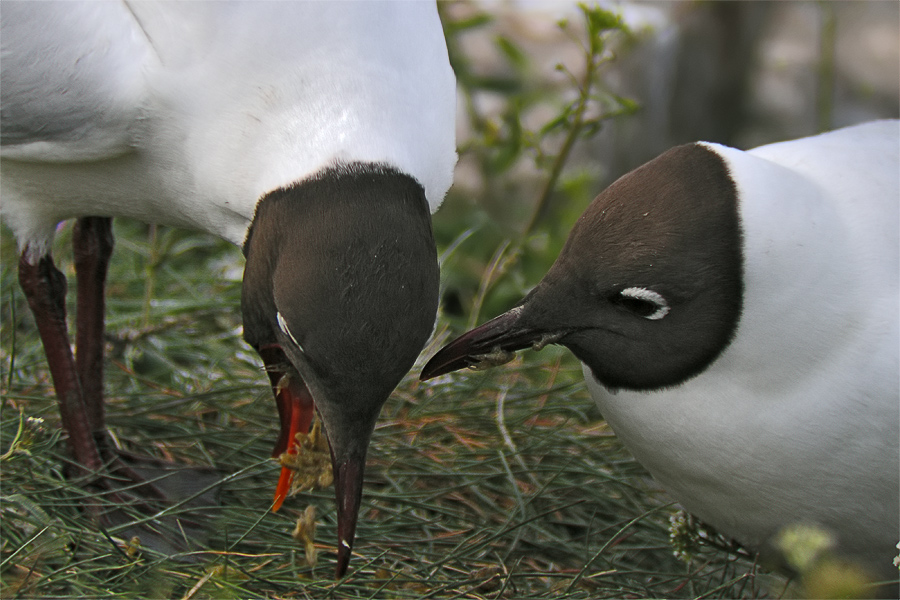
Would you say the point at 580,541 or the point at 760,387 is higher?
the point at 760,387

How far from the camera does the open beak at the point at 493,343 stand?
2.19 meters

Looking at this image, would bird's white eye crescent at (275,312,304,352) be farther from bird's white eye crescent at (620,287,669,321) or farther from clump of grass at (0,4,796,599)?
bird's white eye crescent at (620,287,669,321)

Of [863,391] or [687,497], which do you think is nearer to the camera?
Answer: [863,391]

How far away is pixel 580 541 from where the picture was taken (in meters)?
2.65

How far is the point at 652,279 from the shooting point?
6.59ft

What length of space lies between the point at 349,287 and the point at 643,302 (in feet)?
2.03

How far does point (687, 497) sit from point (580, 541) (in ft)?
1.45

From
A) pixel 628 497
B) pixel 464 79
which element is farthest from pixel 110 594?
pixel 464 79

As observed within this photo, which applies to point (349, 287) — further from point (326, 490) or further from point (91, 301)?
point (91, 301)

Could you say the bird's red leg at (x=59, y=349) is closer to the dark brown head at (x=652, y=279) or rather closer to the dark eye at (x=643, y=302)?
the dark brown head at (x=652, y=279)

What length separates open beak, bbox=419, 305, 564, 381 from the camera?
7.19ft

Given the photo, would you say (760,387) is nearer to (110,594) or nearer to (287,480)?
(287,480)

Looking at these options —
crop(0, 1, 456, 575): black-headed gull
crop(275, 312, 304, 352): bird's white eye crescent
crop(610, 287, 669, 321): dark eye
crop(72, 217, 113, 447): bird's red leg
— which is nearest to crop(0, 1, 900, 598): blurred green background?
crop(72, 217, 113, 447): bird's red leg

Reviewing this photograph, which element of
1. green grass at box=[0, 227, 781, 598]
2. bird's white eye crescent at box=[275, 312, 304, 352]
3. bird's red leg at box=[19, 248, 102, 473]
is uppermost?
bird's white eye crescent at box=[275, 312, 304, 352]
